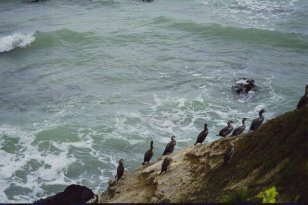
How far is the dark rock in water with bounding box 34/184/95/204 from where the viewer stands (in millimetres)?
14609

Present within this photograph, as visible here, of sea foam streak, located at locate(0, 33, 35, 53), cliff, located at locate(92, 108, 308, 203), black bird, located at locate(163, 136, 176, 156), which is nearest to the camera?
cliff, located at locate(92, 108, 308, 203)

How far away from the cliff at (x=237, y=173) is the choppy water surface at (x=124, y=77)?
4265 mm

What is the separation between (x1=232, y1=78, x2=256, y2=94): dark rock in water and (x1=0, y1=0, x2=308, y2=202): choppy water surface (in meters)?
0.40

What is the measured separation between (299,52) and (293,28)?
536cm

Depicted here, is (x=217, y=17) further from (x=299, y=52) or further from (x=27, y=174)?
(x=27, y=174)

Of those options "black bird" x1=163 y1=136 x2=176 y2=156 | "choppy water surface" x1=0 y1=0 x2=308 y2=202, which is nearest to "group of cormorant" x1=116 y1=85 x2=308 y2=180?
"black bird" x1=163 y1=136 x2=176 y2=156

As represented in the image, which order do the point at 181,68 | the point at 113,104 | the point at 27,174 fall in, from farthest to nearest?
the point at 181,68
the point at 113,104
the point at 27,174

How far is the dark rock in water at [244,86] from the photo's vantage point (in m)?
24.7

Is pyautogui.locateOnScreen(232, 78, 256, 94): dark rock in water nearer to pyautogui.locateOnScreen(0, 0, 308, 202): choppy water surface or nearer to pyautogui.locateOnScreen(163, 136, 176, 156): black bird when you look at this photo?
pyautogui.locateOnScreen(0, 0, 308, 202): choppy water surface

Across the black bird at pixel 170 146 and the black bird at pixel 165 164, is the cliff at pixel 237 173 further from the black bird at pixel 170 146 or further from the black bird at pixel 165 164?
the black bird at pixel 170 146

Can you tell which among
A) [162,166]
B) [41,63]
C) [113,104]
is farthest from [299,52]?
[162,166]

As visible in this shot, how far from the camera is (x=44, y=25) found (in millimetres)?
39375

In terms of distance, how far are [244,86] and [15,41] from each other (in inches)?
752

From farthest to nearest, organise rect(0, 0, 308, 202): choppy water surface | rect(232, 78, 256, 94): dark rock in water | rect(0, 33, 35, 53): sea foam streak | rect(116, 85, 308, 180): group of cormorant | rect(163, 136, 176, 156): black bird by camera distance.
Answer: rect(0, 33, 35, 53): sea foam streak → rect(232, 78, 256, 94): dark rock in water → rect(0, 0, 308, 202): choppy water surface → rect(163, 136, 176, 156): black bird → rect(116, 85, 308, 180): group of cormorant
